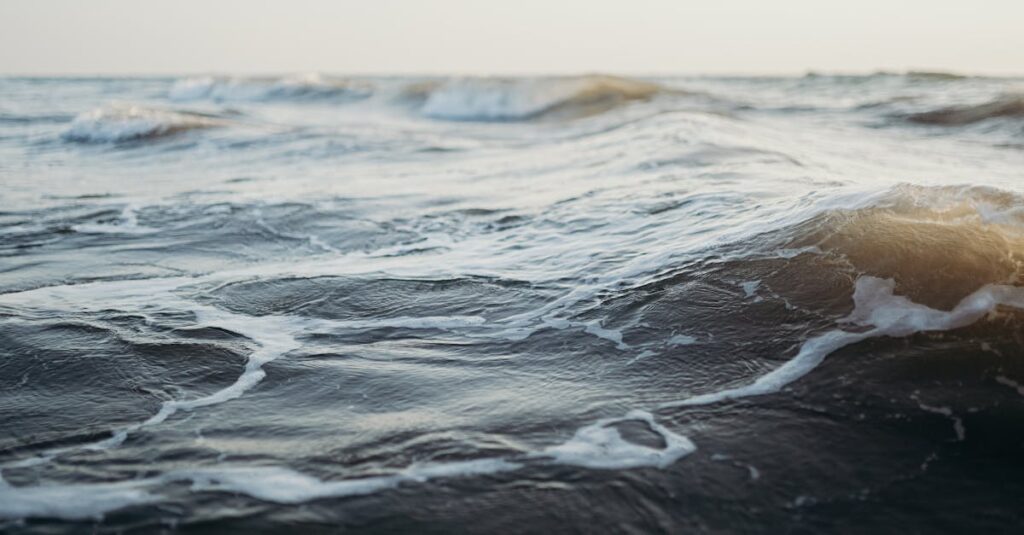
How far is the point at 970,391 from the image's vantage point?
3027 millimetres

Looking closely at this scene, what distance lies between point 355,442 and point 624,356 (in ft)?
3.91

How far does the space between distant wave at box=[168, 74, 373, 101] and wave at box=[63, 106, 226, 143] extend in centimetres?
1380

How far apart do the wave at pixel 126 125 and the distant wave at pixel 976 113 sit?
12.5 metres

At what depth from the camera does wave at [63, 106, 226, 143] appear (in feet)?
50.2

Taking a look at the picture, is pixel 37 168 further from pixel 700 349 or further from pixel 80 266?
pixel 700 349

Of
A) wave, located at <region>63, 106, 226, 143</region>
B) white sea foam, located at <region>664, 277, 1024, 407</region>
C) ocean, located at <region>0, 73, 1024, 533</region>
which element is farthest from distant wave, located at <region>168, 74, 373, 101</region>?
white sea foam, located at <region>664, 277, 1024, 407</region>

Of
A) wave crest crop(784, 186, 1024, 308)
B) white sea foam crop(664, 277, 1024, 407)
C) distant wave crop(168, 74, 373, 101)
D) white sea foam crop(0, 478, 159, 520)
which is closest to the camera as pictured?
white sea foam crop(0, 478, 159, 520)

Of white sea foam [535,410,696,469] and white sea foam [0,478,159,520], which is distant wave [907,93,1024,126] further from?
white sea foam [0,478,159,520]

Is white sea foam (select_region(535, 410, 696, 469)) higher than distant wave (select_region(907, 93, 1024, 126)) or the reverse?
the reverse

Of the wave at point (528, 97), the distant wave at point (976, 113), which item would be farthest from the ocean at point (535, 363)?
the wave at point (528, 97)

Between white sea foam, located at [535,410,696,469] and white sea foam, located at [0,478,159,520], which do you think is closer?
white sea foam, located at [0,478,159,520]

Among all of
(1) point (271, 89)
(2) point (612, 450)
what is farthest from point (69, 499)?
(1) point (271, 89)

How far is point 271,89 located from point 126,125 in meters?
19.8

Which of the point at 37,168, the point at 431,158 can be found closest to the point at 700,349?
the point at 431,158
